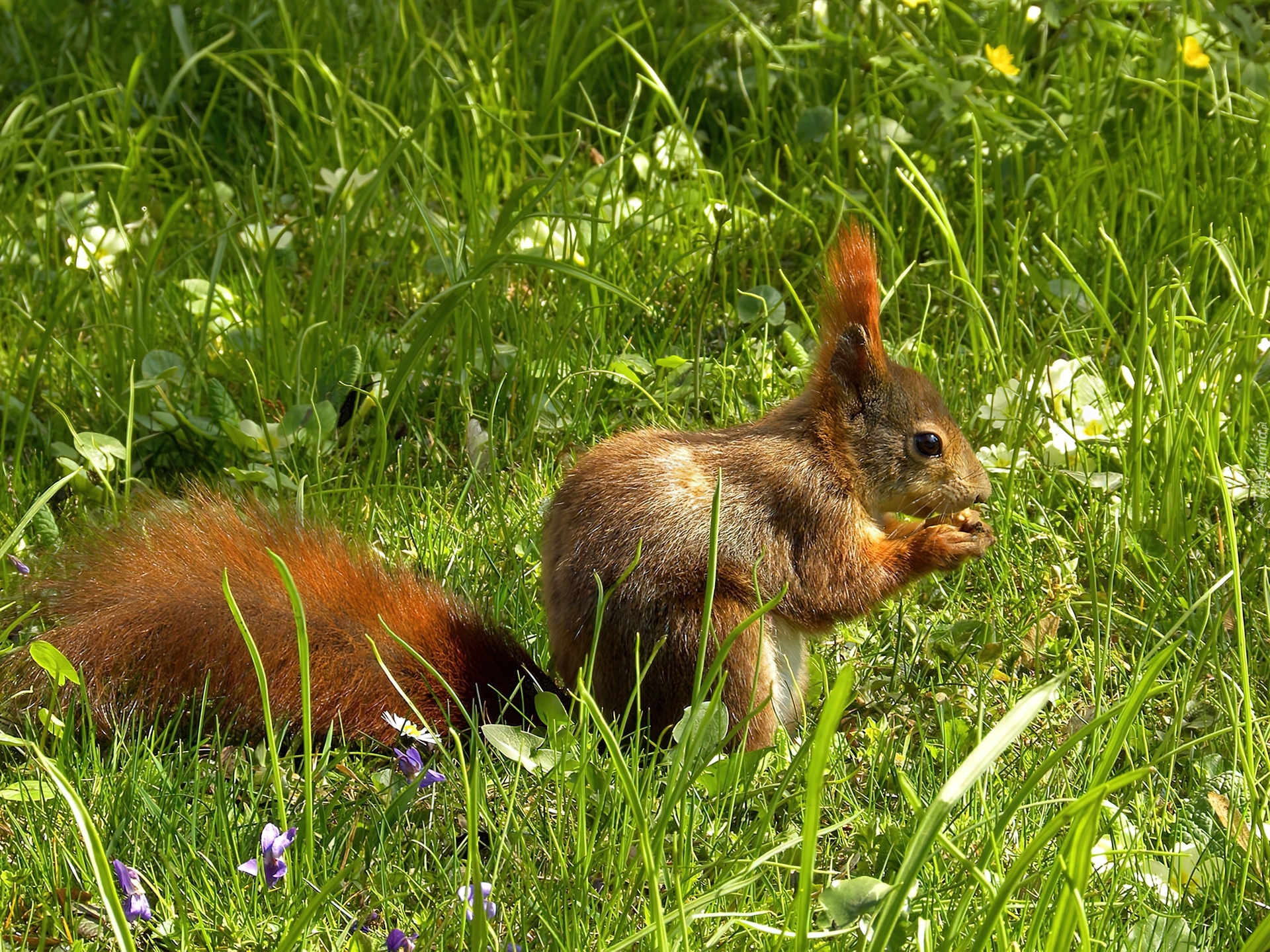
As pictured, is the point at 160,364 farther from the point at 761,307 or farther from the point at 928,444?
the point at 928,444

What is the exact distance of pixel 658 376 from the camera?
2623mm

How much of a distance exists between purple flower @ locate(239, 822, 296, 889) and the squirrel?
281 millimetres

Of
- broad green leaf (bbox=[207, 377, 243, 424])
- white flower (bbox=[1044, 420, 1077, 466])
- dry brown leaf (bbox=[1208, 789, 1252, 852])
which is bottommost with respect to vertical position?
dry brown leaf (bbox=[1208, 789, 1252, 852])

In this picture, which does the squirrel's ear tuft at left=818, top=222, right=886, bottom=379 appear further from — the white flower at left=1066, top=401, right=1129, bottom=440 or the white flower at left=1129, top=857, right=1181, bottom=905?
the white flower at left=1129, top=857, right=1181, bottom=905

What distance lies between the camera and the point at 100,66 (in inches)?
140

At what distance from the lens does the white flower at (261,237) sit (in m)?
2.79

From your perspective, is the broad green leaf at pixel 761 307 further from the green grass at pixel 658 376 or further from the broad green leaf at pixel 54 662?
the broad green leaf at pixel 54 662

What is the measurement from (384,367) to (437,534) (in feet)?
1.66

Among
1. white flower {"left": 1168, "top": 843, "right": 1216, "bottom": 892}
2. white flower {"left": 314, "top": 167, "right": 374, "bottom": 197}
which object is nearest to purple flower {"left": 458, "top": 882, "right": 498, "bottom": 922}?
white flower {"left": 1168, "top": 843, "right": 1216, "bottom": 892}

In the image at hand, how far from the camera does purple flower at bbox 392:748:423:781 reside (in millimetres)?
1644

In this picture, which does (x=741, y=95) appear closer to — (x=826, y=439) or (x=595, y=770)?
(x=826, y=439)

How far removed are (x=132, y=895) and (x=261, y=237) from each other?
2.05 meters

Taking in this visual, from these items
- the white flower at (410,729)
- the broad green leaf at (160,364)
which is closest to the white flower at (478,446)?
the broad green leaf at (160,364)

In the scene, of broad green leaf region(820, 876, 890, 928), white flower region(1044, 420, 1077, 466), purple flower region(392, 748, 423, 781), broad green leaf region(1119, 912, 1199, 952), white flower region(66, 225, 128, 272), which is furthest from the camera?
white flower region(66, 225, 128, 272)
